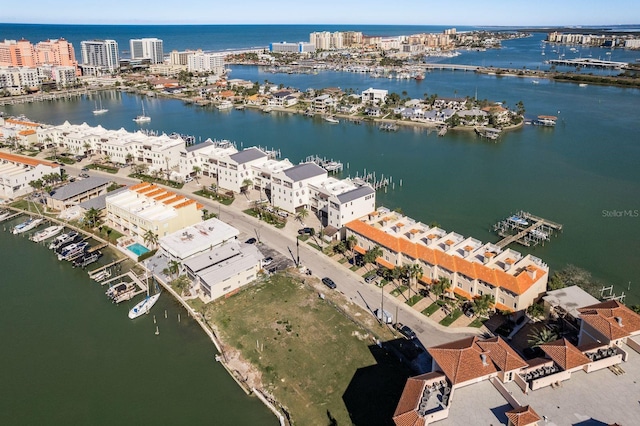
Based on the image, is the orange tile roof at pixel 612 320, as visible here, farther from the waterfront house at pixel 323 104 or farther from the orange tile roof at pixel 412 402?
the waterfront house at pixel 323 104

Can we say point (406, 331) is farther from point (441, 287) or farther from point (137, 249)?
point (137, 249)

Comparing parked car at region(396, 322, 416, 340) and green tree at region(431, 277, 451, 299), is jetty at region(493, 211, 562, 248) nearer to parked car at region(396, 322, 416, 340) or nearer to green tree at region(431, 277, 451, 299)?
green tree at region(431, 277, 451, 299)

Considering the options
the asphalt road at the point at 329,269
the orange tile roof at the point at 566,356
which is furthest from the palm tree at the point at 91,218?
the orange tile roof at the point at 566,356

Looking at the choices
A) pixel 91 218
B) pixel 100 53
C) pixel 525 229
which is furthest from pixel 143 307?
pixel 100 53

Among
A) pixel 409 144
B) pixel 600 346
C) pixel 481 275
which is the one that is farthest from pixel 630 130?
pixel 600 346

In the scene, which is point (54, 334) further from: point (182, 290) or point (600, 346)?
point (600, 346)

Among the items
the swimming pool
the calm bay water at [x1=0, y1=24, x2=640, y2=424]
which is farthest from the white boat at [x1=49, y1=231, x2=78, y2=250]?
the swimming pool
